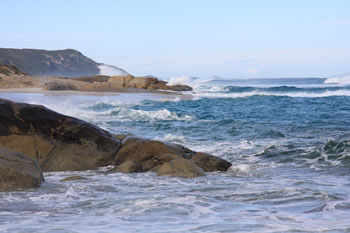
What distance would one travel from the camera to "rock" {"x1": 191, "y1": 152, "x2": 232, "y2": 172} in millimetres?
9297

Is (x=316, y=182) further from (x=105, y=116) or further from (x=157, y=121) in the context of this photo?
(x=105, y=116)

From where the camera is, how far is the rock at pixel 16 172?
7.14 meters

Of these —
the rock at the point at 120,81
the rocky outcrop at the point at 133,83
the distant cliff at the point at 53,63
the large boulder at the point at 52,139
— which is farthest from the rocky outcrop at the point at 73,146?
the distant cliff at the point at 53,63

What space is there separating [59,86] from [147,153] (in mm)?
27348

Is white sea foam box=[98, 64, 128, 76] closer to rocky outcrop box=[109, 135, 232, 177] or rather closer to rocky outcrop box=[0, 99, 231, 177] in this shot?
rocky outcrop box=[0, 99, 231, 177]

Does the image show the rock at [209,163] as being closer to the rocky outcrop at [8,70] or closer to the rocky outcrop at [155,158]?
the rocky outcrop at [155,158]

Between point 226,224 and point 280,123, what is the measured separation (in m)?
13.0

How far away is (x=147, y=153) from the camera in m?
9.54

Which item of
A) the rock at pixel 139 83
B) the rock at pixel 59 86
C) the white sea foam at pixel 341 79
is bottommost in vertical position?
the rock at pixel 59 86

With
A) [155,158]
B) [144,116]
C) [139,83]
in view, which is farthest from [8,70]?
[155,158]

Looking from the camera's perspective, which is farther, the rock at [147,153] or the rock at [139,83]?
the rock at [139,83]

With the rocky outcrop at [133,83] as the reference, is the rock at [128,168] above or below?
below

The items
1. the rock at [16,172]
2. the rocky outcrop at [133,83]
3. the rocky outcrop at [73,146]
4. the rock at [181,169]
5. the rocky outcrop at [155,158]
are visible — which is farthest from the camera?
the rocky outcrop at [133,83]

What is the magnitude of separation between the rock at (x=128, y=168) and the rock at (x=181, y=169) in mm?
686
